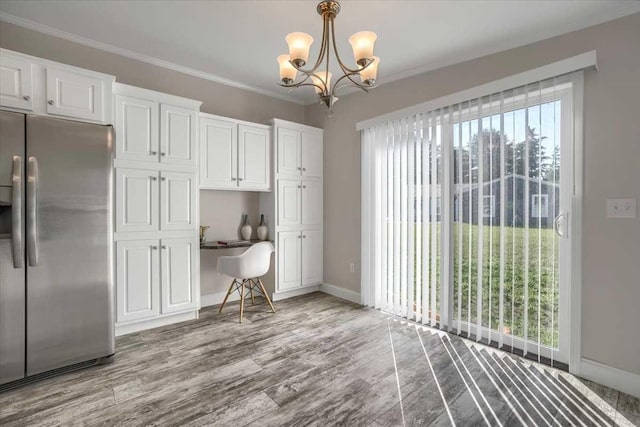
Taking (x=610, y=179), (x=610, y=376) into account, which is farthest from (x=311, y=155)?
(x=610, y=376)

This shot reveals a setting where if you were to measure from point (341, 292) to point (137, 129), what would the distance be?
9.81 ft

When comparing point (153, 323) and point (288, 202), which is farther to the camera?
point (288, 202)

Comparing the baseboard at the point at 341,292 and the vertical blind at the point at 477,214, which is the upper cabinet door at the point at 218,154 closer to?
the vertical blind at the point at 477,214

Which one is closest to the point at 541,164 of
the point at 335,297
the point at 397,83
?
the point at 397,83

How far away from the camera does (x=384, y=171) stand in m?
3.64

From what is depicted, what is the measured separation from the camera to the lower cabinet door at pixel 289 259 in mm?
4004

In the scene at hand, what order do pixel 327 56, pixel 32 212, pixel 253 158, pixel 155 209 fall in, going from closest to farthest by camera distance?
pixel 327 56 → pixel 32 212 → pixel 155 209 → pixel 253 158

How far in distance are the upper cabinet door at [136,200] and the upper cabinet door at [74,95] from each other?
0.54 m

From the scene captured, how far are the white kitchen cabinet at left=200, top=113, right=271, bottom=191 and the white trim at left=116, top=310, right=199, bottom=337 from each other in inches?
54.9

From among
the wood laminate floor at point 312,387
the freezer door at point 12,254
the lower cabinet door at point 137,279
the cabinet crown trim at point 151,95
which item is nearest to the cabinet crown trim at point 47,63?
the cabinet crown trim at point 151,95

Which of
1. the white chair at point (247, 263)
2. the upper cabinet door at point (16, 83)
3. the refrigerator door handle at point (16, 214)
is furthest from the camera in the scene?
the white chair at point (247, 263)

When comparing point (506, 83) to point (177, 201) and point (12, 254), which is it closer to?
point (177, 201)

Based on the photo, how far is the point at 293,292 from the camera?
4.22 m

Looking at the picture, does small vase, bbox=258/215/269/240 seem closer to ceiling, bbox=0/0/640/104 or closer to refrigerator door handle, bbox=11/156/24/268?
ceiling, bbox=0/0/640/104
